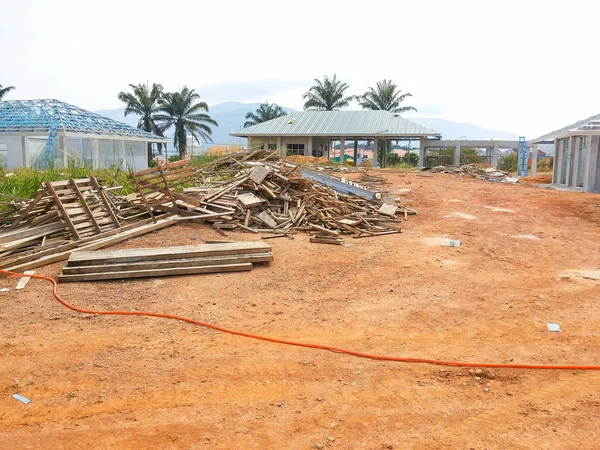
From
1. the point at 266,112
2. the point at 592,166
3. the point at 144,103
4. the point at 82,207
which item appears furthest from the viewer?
the point at 266,112

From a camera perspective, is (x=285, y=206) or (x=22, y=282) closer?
(x=22, y=282)

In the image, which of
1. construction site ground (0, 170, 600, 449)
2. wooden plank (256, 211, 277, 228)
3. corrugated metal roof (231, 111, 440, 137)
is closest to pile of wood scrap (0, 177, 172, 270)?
construction site ground (0, 170, 600, 449)

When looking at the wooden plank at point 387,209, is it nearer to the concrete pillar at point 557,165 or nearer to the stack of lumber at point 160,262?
the stack of lumber at point 160,262

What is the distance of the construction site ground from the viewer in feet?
11.9

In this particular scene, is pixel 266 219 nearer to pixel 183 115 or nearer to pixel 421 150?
pixel 421 150

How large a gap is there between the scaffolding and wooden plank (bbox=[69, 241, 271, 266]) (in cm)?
1721

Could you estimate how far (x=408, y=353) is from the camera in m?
4.98

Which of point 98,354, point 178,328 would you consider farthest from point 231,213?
point 98,354

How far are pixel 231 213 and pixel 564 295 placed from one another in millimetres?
7227

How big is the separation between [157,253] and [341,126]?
35498mm

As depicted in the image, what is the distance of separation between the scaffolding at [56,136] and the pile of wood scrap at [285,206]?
1341 cm

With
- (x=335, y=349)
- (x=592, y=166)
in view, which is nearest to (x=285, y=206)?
(x=335, y=349)

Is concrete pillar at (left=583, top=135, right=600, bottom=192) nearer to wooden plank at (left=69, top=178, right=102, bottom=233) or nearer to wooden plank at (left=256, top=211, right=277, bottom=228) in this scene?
wooden plank at (left=256, top=211, right=277, bottom=228)

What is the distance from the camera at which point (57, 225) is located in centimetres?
945
